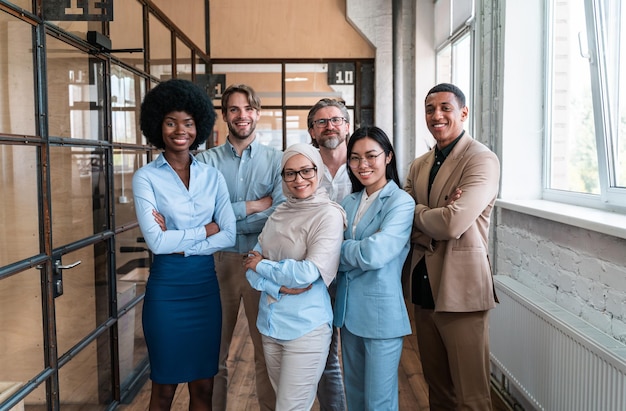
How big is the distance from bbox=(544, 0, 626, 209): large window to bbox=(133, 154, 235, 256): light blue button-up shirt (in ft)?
5.80

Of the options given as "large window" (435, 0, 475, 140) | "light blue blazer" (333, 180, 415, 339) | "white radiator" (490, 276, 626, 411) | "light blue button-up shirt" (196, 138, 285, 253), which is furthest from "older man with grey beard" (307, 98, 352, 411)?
"large window" (435, 0, 475, 140)

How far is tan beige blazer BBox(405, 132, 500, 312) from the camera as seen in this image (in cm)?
211

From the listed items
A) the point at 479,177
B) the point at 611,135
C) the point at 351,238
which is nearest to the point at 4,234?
→ the point at 351,238

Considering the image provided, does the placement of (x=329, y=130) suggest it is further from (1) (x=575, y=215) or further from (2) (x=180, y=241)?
(1) (x=575, y=215)

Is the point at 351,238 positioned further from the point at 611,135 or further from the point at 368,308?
the point at 611,135

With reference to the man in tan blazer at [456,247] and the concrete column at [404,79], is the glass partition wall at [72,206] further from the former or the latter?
the concrete column at [404,79]

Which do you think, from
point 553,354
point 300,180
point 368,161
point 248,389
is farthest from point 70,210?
point 553,354

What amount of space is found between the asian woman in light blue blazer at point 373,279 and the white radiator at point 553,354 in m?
0.71

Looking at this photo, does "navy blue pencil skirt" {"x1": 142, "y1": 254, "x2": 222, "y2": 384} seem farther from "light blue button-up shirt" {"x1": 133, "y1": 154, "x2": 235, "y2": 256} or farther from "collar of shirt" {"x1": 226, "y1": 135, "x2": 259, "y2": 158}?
"collar of shirt" {"x1": 226, "y1": 135, "x2": 259, "y2": 158}

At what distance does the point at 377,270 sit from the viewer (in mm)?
2096

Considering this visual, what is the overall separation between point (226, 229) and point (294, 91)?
4.76 metres

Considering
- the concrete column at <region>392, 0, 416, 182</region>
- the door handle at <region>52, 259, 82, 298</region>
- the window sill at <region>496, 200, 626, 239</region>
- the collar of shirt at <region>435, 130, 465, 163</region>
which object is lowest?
the door handle at <region>52, 259, 82, 298</region>

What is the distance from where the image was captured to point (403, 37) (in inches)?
250

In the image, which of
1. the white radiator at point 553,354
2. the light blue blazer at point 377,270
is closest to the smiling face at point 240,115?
the light blue blazer at point 377,270
